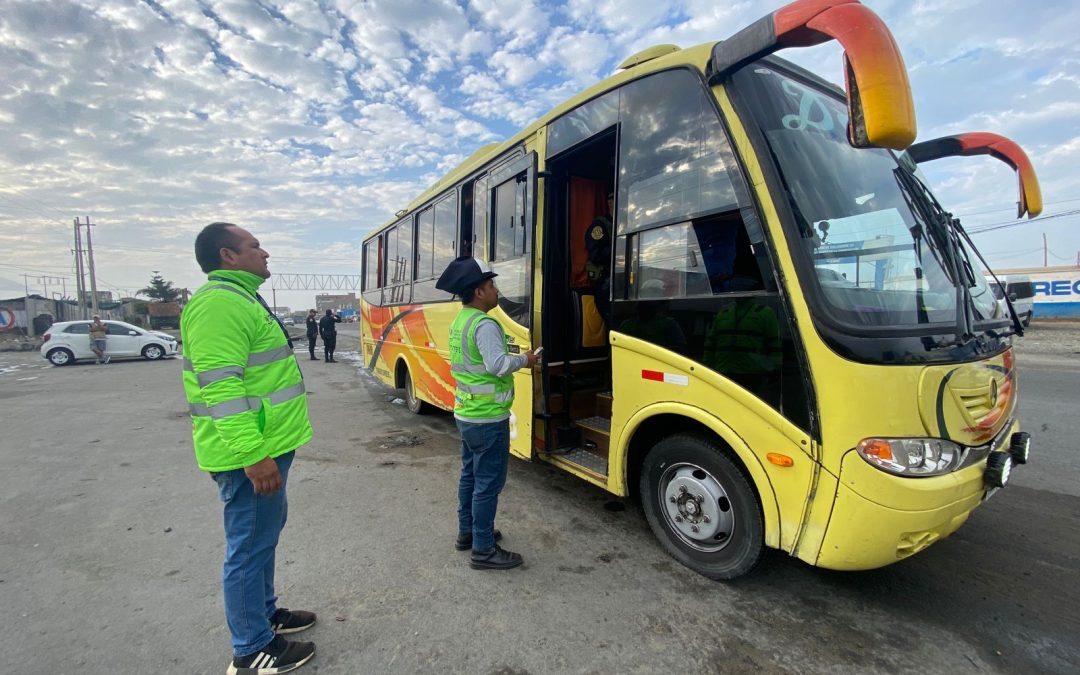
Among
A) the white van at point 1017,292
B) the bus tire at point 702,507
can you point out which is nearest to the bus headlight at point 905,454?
the bus tire at point 702,507

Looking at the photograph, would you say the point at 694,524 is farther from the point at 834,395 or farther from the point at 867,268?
the point at 867,268

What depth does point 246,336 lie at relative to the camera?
2160 mm

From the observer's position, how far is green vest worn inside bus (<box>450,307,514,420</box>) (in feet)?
9.99

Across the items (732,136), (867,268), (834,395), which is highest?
(732,136)

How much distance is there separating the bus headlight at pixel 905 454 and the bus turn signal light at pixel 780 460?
0.30 m

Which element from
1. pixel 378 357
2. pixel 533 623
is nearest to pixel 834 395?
pixel 533 623

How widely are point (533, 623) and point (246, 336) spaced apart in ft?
6.58

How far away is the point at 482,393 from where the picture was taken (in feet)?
9.97

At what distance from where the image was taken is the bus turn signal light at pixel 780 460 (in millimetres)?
2443

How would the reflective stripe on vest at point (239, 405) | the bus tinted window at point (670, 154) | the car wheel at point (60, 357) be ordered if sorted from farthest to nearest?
the car wheel at point (60, 357) → the bus tinted window at point (670, 154) → the reflective stripe on vest at point (239, 405)

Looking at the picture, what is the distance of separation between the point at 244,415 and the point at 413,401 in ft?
18.9

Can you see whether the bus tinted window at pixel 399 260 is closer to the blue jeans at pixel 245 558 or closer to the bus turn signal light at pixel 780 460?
the blue jeans at pixel 245 558

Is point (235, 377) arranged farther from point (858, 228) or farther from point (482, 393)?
point (858, 228)

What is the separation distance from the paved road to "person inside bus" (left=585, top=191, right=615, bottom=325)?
1749 millimetres
